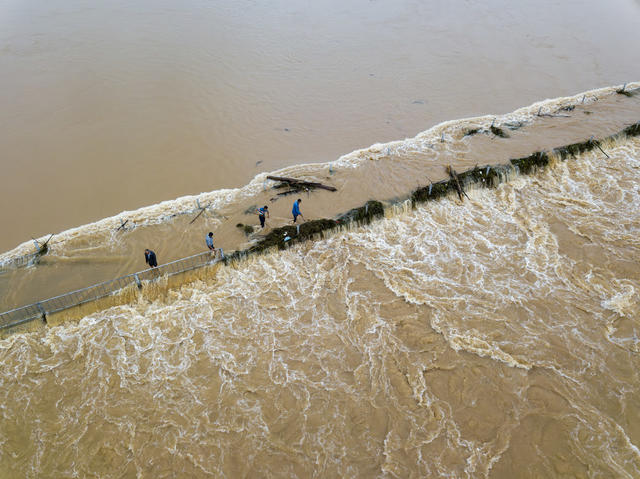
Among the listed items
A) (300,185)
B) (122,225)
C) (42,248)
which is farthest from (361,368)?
(42,248)

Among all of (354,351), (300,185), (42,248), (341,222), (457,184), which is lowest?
(354,351)

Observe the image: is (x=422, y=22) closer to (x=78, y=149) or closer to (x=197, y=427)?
(x=78, y=149)

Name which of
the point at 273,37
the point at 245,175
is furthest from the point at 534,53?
the point at 245,175

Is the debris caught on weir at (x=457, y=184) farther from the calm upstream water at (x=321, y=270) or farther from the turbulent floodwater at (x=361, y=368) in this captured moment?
the turbulent floodwater at (x=361, y=368)

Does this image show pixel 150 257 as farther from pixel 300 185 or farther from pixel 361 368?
pixel 361 368

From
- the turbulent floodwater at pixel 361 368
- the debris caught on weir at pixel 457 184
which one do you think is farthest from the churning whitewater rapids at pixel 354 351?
the debris caught on weir at pixel 457 184

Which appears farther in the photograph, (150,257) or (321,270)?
(321,270)
